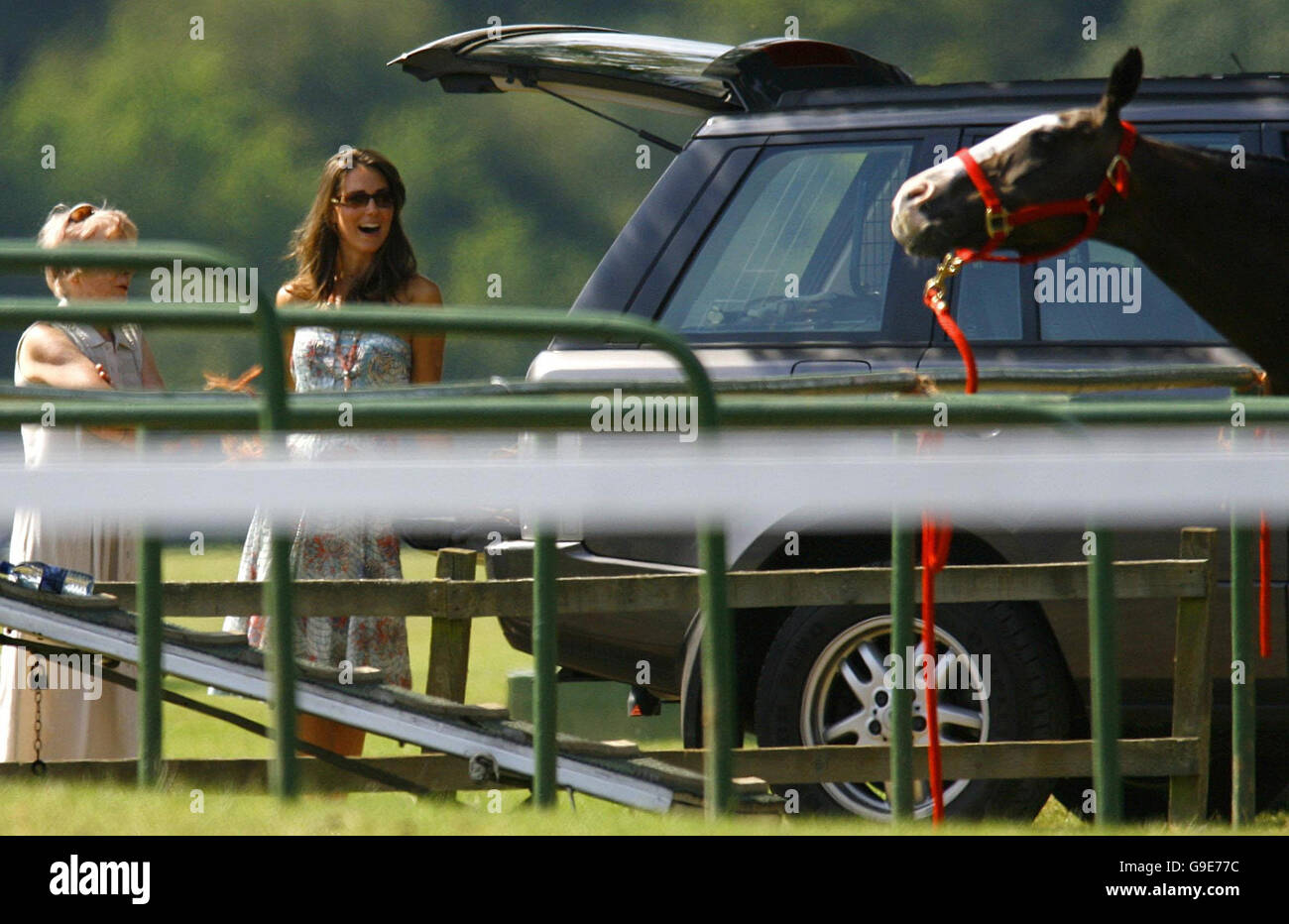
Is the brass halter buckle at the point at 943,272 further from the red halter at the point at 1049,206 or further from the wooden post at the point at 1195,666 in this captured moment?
the wooden post at the point at 1195,666

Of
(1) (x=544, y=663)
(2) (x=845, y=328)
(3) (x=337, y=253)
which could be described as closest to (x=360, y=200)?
(3) (x=337, y=253)

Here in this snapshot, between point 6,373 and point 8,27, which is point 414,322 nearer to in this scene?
point 6,373

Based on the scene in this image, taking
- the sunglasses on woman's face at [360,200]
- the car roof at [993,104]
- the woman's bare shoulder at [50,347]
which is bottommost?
the woman's bare shoulder at [50,347]

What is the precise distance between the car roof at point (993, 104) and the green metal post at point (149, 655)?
2.46 meters

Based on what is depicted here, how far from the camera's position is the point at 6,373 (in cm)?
2095

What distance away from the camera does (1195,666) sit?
527cm

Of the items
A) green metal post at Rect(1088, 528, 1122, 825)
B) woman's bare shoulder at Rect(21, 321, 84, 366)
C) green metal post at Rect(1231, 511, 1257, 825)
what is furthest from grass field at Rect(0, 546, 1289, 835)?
woman's bare shoulder at Rect(21, 321, 84, 366)

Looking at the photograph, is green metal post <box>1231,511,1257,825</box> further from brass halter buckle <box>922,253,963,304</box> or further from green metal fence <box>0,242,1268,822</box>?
brass halter buckle <box>922,253,963,304</box>

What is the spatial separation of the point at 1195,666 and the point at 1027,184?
1.25m

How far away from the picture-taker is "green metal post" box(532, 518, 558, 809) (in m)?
3.91

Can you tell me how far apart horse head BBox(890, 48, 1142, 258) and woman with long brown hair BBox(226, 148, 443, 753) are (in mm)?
1369

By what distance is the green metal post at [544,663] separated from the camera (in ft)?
12.8

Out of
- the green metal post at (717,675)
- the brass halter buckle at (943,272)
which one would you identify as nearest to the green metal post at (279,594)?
the green metal post at (717,675)
